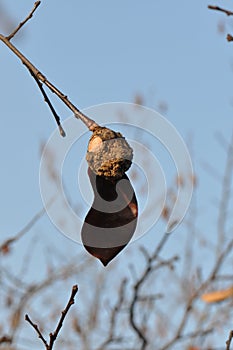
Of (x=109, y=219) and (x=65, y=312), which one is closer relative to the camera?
(x=109, y=219)

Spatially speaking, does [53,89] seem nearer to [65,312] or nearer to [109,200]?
[109,200]

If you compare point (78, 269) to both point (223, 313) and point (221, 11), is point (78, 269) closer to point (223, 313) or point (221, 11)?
point (223, 313)

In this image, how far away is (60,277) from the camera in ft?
13.8

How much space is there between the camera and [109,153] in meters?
0.98

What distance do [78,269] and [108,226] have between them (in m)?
3.55

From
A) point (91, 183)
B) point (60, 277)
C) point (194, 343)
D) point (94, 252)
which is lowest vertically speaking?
point (94, 252)

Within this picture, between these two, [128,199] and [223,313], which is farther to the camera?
[223,313]

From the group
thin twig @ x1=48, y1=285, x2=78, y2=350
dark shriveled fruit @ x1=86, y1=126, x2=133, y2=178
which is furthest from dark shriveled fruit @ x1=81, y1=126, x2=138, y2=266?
thin twig @ x1=48, y1=285, x2=78, y2=350

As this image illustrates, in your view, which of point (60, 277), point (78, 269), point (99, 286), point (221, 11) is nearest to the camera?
point (221, 11)

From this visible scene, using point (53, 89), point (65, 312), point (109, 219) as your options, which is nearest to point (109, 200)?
point (109, 219)

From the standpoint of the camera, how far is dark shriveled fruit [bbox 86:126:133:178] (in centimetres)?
97

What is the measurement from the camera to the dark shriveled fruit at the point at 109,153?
97 centimetres

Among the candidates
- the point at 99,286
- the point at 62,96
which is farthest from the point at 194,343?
the point at 62,96

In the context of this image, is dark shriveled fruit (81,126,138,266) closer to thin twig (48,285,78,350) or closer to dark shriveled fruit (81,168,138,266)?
dark shriveled fruit (81,168,138,266)
